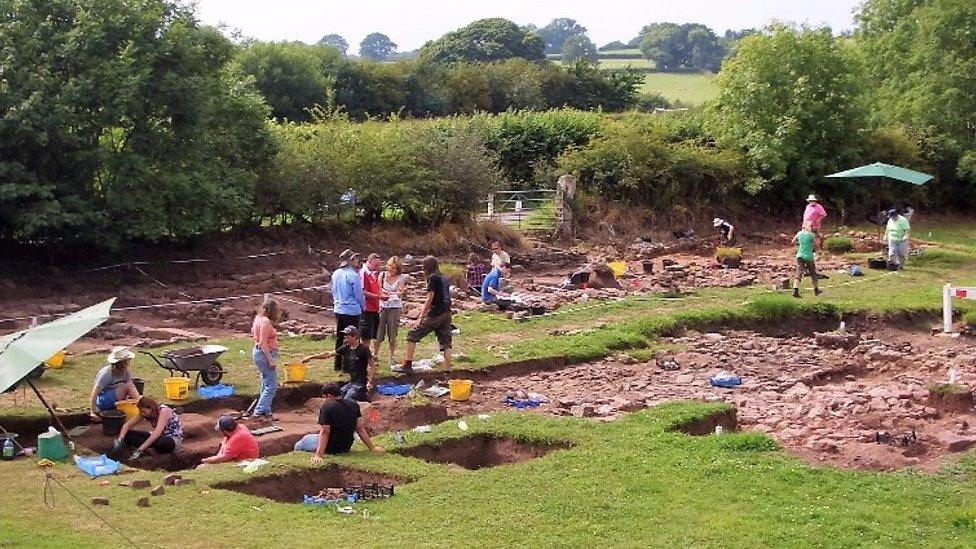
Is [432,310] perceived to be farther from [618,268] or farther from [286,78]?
[286,78]

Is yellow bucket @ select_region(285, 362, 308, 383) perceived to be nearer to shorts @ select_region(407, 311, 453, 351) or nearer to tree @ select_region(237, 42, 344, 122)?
shorts @ select_region(407, 311, 453, 351)

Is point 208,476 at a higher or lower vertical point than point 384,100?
lower

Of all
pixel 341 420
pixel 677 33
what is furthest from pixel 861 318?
pixel 677 33

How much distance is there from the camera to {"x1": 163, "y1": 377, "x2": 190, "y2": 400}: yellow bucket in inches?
674

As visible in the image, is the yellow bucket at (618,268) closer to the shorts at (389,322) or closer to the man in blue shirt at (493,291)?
the man in blue shirt at (493,291)

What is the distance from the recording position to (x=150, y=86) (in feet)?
91.3

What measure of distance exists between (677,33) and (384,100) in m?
114

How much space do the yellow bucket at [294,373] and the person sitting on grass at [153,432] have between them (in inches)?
133

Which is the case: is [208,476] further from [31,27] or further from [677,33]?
[677,33]

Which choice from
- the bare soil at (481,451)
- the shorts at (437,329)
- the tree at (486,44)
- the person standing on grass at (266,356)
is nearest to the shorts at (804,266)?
the shorts at (437,329)

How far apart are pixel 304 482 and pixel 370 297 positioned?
626 cm

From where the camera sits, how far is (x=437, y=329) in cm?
1953

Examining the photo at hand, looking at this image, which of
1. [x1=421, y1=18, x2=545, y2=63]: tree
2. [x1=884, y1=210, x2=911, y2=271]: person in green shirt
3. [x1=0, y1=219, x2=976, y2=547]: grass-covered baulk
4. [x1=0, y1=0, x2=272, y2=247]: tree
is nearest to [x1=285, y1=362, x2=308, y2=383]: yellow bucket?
[x1=0, y1=219, x2=976, y2=547]: grass-covered baulk

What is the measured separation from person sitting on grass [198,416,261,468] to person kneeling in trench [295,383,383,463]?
874mm
